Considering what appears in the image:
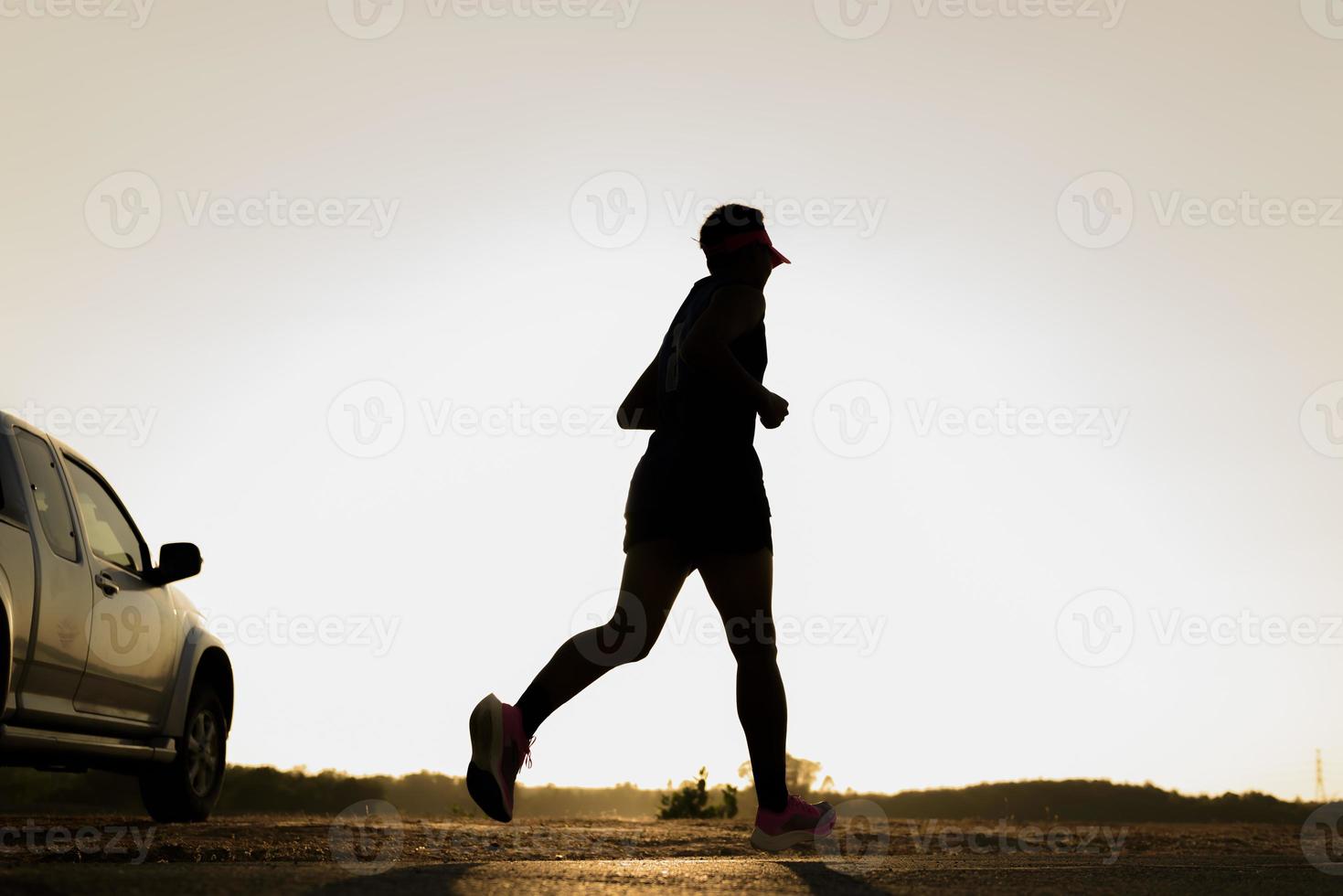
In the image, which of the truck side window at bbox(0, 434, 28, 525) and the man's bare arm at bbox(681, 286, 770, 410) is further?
the truck side window at bbox(0, 434, 28, 525)

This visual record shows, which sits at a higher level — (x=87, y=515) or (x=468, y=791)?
(x=87, y=515)

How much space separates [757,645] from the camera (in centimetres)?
501

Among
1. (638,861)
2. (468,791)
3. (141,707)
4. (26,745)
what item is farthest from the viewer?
(141,707)

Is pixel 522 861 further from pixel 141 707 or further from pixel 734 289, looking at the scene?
pixel 141 707

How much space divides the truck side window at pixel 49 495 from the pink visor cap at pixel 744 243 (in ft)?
10.4

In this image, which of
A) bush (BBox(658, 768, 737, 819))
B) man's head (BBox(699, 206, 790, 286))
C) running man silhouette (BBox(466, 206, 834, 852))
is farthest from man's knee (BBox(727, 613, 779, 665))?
bush (BBox(658, 768, 737, 819))

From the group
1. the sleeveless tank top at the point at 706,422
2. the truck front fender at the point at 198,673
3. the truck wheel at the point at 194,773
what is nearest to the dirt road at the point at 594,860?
the truck wheel at the point at 194,773

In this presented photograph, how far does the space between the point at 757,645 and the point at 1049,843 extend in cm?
278

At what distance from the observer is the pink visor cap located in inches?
207

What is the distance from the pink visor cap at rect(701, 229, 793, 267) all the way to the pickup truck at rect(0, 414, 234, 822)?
9.73 ft

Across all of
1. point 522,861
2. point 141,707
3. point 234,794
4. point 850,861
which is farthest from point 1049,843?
point 234,794

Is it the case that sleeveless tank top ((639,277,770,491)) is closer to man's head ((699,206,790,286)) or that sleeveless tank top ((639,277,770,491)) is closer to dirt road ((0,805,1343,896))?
man's head ((699,206,790,286))

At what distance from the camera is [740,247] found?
5.27 meters

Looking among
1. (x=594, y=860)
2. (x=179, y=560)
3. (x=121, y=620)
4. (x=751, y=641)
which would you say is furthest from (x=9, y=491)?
(x=751, y=641)
